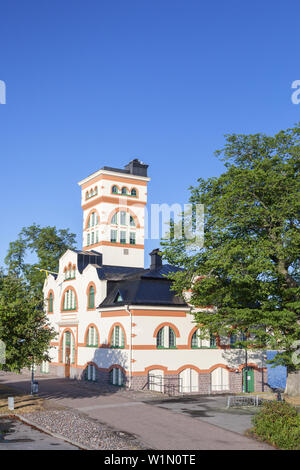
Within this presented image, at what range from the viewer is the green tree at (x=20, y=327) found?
25.6m

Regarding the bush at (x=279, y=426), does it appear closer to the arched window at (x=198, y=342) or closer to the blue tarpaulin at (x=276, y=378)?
the arched window at (x=198, y=342)

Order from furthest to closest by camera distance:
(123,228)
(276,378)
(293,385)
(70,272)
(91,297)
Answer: (276,378) → (123,228) → (70,272) → (91,297) → (293,385)

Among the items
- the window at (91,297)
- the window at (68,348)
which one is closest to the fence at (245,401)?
the window at (91,297)

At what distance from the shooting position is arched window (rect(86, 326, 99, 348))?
3917 cm

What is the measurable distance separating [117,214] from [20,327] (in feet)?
77.9

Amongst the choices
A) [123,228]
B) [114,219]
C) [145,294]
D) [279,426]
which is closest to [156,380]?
[145,294]

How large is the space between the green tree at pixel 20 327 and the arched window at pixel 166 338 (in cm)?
983

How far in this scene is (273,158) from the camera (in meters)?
29.5

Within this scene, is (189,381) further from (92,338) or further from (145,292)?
(92,338)

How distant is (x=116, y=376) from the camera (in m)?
35.5

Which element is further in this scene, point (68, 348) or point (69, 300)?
point (69, 300)

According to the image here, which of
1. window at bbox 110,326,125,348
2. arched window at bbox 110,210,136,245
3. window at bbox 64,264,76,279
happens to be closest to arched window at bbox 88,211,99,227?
arched window at bbox 110,210,136,245

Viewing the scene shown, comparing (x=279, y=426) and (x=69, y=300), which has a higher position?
(x=69, y=300)
